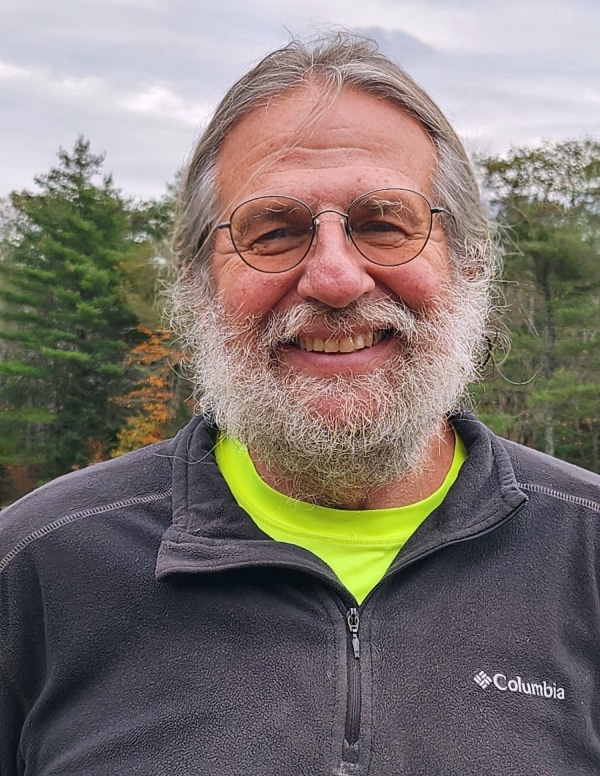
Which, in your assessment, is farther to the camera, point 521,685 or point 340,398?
point 340,398

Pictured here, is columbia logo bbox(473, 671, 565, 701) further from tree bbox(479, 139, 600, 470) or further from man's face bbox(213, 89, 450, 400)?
tree bbox(479, 139, 600, 470)

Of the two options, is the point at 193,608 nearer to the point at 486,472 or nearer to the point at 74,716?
the point at 74,716

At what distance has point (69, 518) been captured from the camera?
1.66m

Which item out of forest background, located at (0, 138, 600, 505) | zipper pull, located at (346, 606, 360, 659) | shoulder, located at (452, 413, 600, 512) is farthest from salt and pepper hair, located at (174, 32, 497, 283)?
forest background, located at (0, 138, 600, 505)

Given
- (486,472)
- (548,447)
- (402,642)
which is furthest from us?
(548,447)

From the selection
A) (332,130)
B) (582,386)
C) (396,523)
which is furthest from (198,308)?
(582,386)

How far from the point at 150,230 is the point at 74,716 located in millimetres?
24785

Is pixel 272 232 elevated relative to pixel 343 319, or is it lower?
elevated

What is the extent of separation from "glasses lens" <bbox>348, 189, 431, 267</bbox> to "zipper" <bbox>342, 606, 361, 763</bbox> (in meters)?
0.89

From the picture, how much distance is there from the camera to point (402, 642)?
1.45 m

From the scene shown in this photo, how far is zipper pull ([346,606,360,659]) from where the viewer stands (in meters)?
1.42

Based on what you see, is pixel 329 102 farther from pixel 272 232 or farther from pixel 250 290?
pixel 250 290

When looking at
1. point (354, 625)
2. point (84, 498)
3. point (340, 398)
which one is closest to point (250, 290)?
point (340, 398)

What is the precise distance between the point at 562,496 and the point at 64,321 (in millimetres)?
23888
